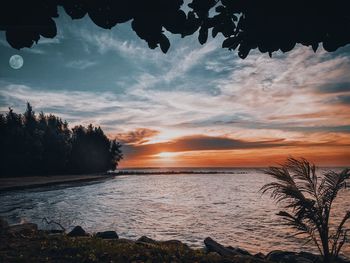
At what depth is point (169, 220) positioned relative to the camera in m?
19.4

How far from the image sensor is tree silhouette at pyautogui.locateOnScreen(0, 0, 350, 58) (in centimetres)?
204

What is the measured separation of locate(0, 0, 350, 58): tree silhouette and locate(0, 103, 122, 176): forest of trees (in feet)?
171

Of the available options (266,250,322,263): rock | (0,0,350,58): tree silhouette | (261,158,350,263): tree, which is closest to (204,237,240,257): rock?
(266,250,322,263): rock

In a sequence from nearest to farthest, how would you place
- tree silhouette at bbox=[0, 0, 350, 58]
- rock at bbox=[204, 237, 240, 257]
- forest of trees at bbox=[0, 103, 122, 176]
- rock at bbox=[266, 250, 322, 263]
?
1. tree silhouette at bbox=[0, 0, 350, 58]
2. rock at bbox=[266, 250, 322, 263]
3. rock at bbox=[204, 237, 240, 257]
4. forest of trees at bbox=[0, 103, 122, 176]

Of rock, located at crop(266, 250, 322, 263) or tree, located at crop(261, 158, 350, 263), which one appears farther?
rock, located at crop(266, 250, 322, 263)

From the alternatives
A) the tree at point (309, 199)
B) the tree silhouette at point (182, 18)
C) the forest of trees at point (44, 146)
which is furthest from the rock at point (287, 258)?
the forest of trees at point (44, 146)

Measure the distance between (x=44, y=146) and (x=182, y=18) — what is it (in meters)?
61.8

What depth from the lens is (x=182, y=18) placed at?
90.0 inches

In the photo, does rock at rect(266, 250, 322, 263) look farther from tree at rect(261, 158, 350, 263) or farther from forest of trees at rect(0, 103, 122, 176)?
forest of trees at rect(0, 103, 122, 176)

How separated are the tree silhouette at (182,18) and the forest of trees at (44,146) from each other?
5212cm

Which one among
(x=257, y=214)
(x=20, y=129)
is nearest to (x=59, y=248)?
(x=257, y=214)

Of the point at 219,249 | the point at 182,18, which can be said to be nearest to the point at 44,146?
the point at 219,249

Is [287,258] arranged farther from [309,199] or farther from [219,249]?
[309,199]

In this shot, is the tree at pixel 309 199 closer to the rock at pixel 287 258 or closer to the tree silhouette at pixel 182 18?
the rock at pixel 287 258
